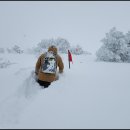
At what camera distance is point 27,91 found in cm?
586

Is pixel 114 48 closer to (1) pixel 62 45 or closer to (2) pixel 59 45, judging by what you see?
(1) pixel 62 45

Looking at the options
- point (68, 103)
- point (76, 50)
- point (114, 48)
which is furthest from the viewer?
point (76, 50)

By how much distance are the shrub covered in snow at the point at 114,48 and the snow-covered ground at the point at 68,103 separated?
6.78 meters

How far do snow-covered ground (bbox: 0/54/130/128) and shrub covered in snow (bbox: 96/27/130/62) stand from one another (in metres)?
6.78

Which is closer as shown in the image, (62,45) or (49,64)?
(49,64)

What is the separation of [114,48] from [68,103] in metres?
10.1

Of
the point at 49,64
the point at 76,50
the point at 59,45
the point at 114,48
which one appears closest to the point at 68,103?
the point at 49,64

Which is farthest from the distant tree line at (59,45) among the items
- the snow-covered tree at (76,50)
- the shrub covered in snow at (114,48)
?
the shrub covered in snow at (114,48)

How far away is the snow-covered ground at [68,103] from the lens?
12.8 feet

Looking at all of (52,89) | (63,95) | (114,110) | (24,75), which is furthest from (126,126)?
(24,75)

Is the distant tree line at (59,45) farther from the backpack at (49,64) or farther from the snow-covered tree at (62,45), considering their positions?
the backpack at (49,64)

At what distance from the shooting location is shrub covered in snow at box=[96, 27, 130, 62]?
13.0 meters

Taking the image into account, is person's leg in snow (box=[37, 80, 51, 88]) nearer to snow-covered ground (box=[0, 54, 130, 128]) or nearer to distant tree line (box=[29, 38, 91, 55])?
snow-covered ground (box=[0, 54, 130, 128])

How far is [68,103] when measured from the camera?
4.45 metres
